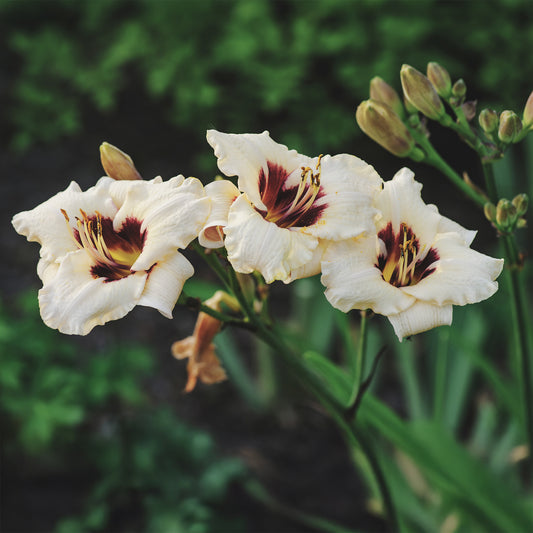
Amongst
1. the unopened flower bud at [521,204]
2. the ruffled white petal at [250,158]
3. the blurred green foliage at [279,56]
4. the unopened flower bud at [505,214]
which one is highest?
the blurred green foliage at [279,56]

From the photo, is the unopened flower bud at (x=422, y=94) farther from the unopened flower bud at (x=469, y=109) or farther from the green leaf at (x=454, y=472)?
the green leaf at (x=454, y=472)

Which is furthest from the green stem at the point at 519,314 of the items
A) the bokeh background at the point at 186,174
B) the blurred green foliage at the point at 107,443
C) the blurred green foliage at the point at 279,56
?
the blurred green foliage at the point at 279,56

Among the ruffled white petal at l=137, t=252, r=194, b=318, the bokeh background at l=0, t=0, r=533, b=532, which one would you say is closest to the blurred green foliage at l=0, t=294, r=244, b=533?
the bokeh background at l=0, t=0, r=533, b=532

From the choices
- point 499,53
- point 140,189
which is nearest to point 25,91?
point 499,53

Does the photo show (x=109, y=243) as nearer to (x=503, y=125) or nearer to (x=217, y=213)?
(x=217, y=213)

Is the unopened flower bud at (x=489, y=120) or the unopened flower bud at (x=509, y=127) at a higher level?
the unopened flower bud at (x=489, y=120)
